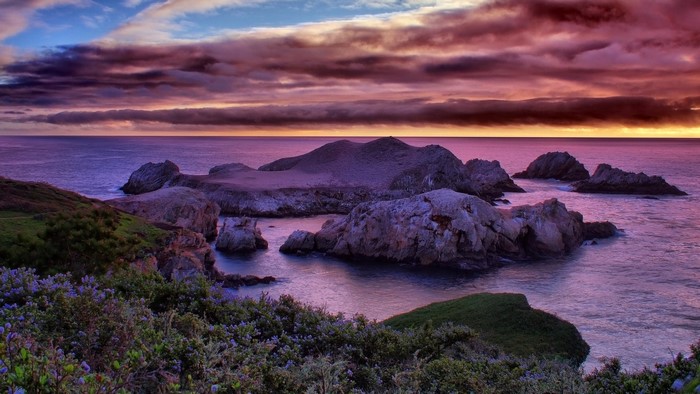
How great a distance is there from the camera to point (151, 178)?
303ft

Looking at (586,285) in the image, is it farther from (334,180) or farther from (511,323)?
(334,180)

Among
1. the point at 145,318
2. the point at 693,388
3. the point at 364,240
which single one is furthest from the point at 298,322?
the point at 364,240

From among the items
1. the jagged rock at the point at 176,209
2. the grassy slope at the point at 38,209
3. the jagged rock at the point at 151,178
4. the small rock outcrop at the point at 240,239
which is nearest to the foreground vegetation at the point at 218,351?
the grassy slope at the point at 38,209

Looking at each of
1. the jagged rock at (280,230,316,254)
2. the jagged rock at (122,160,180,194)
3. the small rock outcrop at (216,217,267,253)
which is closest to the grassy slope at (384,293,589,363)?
the jagged rock at (280,230,316,254)

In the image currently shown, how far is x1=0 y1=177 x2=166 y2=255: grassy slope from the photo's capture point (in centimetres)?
2902

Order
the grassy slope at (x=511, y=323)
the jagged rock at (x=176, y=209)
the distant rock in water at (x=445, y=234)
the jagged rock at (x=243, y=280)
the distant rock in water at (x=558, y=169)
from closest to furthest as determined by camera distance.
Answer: the grassy slope at (x=511, y=323), the jagged rock at (x=243, y=280), the distant rock in water at (x=445, y=234), the jagged rock at (x=176, y=209), the distant rock in water at (x=558, y=169)

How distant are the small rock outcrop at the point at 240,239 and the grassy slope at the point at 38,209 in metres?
13.9

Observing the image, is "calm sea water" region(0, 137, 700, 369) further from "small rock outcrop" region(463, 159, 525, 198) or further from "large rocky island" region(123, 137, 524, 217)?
"small rock outcrop" region(463, 159, 525, 198)

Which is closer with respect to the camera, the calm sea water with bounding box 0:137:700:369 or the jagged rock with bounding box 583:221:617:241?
the calm sea water with bounding box 0:137:700:369

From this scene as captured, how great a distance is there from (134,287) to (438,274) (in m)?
33.4

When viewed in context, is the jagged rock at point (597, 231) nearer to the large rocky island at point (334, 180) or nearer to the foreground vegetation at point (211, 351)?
the large rocky island at point (334, 180)

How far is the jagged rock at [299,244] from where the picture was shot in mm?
50159

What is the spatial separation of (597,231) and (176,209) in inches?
1692

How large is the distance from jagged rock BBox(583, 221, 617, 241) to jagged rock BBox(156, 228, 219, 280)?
3772 centimetres
